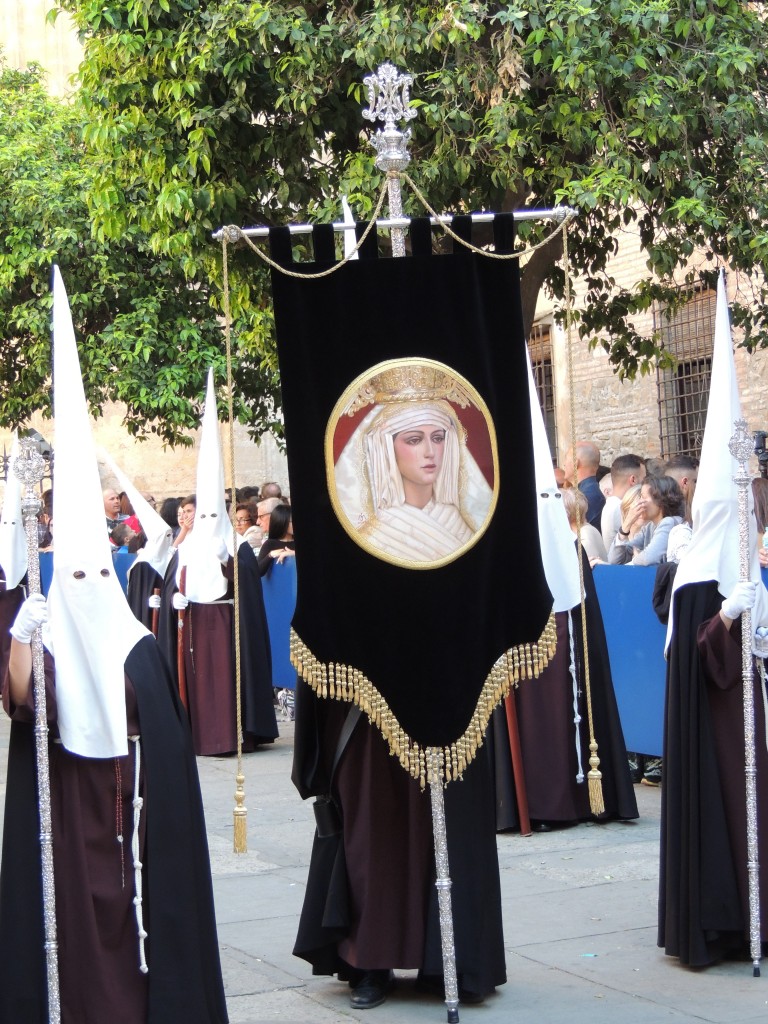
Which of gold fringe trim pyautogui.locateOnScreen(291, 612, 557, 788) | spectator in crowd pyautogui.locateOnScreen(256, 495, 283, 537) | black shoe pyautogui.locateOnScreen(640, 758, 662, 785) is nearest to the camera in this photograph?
gold fringe trim pyautogui.locateOnScreen(291, 612, 557, 788)

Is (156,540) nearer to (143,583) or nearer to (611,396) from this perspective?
(143,583)

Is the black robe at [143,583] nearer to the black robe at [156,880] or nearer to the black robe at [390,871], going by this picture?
the black robe at [390,871]

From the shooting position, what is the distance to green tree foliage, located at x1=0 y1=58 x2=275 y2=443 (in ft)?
59.3

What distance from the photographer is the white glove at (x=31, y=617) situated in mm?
4332

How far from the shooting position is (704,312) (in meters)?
16.7

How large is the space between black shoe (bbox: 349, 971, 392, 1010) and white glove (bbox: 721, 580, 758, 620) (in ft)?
5.93

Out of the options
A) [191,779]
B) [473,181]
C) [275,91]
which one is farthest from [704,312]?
[191,779]

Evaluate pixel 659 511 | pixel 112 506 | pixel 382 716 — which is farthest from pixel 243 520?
pixel 382 716

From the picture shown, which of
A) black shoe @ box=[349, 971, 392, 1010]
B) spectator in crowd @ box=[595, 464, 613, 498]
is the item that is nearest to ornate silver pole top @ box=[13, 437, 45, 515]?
black shoe @ box=[349, 971, 392, 1010]

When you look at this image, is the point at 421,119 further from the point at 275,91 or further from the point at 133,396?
the point at 133,396

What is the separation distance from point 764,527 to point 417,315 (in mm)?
2129

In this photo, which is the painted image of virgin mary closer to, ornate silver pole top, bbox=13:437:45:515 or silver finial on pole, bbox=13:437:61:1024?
ornate silver pole top, bbox=13:437:45:515

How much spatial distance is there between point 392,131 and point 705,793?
8.92 feet

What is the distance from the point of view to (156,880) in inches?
177
